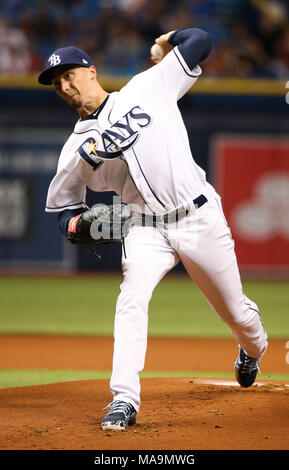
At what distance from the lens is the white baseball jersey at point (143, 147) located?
11.4 feet

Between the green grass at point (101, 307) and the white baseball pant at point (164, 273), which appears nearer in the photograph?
the white baseball pant at point (164, 273)

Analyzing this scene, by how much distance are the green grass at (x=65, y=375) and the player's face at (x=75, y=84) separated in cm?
207

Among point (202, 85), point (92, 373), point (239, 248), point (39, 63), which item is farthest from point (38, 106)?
point (92, 373)

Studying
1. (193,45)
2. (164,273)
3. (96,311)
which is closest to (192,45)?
(193,45)

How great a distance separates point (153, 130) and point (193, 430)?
4.44 feet

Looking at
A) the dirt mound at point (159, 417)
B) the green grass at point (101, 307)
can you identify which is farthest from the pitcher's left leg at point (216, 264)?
the green grass at point (101, 307)

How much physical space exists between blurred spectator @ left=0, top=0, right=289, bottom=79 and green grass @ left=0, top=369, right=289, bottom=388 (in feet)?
25.0

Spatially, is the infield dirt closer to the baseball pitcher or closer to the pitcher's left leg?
the baseball pitcher

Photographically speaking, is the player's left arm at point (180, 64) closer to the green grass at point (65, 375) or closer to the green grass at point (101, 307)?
the green grass at point (65, 375)

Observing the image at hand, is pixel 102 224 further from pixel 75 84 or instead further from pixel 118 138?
pixel 75 84

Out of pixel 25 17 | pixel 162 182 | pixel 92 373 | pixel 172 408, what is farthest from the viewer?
pixel 25 17

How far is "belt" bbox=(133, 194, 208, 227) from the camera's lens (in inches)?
139

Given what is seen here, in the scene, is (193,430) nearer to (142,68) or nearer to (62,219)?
(62,219)

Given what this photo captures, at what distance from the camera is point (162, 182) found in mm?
3473
